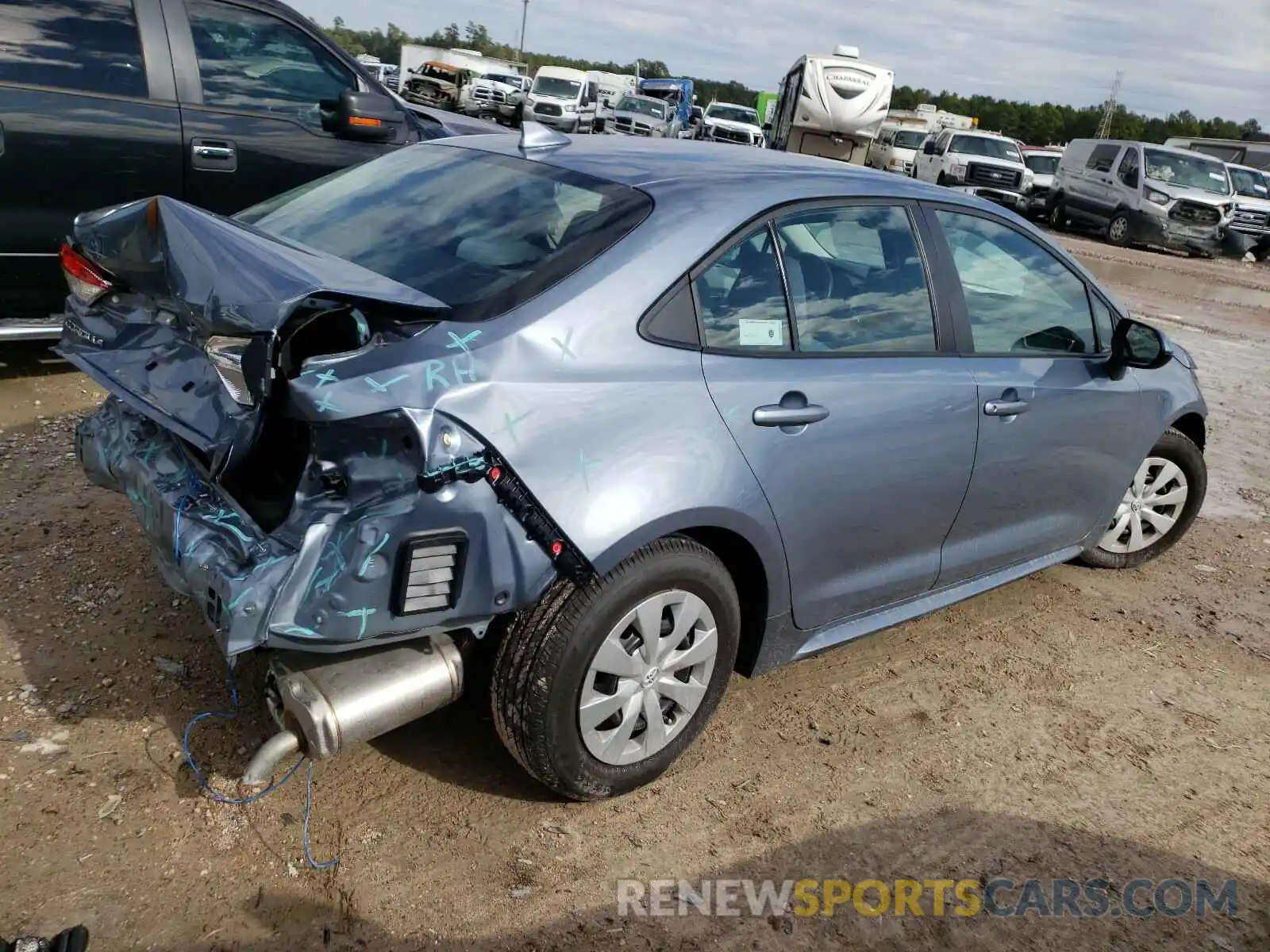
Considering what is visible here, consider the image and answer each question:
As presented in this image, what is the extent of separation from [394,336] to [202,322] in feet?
1.49

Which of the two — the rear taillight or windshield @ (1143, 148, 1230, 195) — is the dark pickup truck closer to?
the rear taillight

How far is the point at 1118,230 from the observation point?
20.8m

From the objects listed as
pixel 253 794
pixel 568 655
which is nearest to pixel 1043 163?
pixel 568 655

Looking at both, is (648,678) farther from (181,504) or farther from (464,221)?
(464,221)

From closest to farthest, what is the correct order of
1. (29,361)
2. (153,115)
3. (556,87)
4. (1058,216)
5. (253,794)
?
(253,794) < (153,115) < (29,361) < (1058,216) < (556,87)

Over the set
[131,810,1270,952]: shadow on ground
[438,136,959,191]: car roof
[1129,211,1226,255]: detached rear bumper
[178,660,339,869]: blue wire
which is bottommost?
[1129,211,1226,255]: detached rear bumper

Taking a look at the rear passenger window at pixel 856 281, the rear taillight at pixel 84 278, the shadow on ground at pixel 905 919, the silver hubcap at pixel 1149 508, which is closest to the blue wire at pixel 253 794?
the shadow on ground at pixel 905 919

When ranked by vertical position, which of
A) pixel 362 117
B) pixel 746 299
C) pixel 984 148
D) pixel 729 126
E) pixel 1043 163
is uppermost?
pixel 746 299

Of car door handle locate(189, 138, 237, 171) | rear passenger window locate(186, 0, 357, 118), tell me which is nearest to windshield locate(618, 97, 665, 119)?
rear passenger window locate(186, 0, 357, 118)

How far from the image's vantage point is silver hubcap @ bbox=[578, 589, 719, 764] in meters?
2.54

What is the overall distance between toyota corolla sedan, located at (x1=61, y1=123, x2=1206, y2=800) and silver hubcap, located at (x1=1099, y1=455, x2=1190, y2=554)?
1.12m

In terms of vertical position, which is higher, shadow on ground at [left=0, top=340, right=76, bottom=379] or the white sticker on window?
the white sticker on window

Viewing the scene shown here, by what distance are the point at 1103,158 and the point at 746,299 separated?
72.7ft

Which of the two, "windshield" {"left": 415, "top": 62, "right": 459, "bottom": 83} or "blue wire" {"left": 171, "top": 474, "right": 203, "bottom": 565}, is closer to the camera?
"blue wire" {"left": 171, "top": 474, "right": 203, "bottom": 565}
